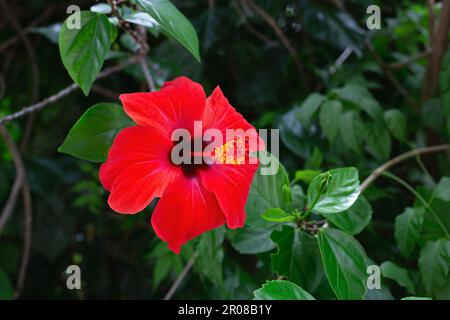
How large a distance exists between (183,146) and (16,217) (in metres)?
0.85

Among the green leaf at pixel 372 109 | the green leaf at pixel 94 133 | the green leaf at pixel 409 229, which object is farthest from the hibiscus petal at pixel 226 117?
the green leaf at pixel 372 109

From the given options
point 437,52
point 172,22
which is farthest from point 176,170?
point 437,52

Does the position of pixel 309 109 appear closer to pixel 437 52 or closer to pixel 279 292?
pixel 437 52

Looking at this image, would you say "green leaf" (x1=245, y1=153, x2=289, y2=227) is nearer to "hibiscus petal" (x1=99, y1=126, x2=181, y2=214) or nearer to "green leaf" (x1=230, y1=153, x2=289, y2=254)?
"green leaf" (x1=230, y1=153, x2=289, y2=254)

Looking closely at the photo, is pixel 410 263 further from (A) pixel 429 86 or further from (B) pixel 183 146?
(B) pixel 183 146

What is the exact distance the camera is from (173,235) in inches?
22.8

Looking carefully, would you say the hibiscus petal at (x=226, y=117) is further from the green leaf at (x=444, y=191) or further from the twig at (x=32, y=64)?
the twig at (x=32, y=64)

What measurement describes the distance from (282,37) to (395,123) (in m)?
0.35

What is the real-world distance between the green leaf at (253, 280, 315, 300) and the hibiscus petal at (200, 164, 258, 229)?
89 mm

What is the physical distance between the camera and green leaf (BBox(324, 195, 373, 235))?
68 centimetres

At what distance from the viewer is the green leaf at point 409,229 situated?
30.8 inches

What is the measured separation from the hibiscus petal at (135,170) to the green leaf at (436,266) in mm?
402

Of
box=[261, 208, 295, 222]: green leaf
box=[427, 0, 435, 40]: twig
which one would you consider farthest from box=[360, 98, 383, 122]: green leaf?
box=[261, 208, 295, 222]: green leaf

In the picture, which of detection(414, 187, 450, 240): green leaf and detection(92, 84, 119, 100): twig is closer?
detection(414, 187, 450, 240): green leaf
